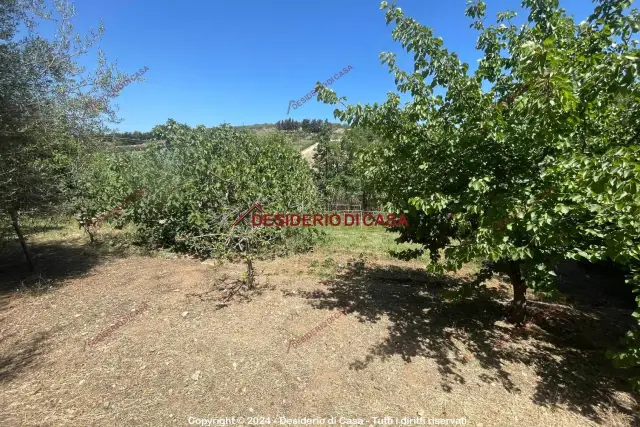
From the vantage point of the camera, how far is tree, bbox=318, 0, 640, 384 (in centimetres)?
219

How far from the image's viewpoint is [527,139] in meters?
3.09

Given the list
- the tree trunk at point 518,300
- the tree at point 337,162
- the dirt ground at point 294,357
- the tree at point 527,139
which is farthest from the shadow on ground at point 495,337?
the tree at point 337,162

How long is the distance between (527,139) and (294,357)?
11.6ft

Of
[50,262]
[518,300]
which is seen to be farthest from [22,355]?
[518,300]

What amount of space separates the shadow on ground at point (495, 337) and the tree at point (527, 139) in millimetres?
968

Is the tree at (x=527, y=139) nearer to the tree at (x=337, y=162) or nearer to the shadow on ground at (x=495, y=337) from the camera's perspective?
the shadow on ground at (x=495, y=337)

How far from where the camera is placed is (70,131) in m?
6.69

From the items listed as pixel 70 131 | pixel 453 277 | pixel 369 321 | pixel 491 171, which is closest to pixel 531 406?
pixel 369 321

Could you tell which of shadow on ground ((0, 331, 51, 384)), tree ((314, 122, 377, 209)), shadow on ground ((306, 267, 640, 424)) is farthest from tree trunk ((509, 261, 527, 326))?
tree ((314, 122, 377, 209))

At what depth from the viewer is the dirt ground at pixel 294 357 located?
312 cm

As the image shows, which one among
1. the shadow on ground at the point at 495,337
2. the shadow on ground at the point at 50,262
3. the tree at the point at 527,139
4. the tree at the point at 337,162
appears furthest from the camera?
the tree at the point at 337,162

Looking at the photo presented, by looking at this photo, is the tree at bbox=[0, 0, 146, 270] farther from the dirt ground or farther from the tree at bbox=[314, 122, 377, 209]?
the tree at bbox=[314, 122, 377, 209]

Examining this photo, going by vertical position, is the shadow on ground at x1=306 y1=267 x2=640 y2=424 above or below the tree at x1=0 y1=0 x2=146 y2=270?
below

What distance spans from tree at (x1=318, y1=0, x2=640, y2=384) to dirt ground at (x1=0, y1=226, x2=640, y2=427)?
1105mm
